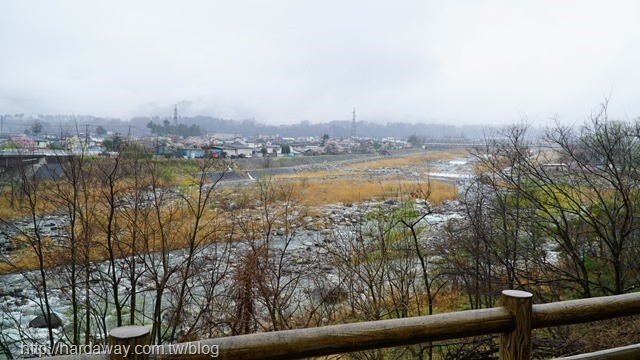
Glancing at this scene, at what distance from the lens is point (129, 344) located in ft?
4.48

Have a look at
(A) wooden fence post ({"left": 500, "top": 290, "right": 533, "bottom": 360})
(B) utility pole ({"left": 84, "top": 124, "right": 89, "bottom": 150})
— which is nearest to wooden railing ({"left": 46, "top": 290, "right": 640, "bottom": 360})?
(A) wooden fence post ({"left": 500, "top": 290, "right": 533, "bottom": 360})

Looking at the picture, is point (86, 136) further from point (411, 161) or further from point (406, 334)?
point (411, 161)

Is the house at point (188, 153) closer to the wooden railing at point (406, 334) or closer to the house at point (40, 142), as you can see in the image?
the house at point (40, 142)

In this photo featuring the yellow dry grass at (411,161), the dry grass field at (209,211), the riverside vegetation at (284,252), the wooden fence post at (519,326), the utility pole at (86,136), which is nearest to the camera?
the wooden fence post at (519,326)

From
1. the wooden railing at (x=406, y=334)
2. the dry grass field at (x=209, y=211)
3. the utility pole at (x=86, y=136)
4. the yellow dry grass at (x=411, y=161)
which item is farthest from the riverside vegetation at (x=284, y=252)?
the yellow dry grass at (x=411, y=161)

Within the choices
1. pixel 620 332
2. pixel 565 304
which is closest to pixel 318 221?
pixel 620 332

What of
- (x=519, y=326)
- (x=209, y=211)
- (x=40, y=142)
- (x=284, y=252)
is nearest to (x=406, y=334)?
(x=519, y=326)

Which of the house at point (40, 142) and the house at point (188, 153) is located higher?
the house at point (40, 142)

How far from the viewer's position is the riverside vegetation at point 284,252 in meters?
7.20

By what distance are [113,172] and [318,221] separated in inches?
285

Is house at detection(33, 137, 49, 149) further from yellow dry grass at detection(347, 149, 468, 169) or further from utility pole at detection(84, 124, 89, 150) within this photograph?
yellow dry grass at detection(347, 149, 468, 169)

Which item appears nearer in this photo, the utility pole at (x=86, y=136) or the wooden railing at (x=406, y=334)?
the wooden railing at (x=406, y=334)

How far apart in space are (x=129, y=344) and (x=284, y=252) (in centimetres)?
696

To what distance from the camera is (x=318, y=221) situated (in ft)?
44.6
